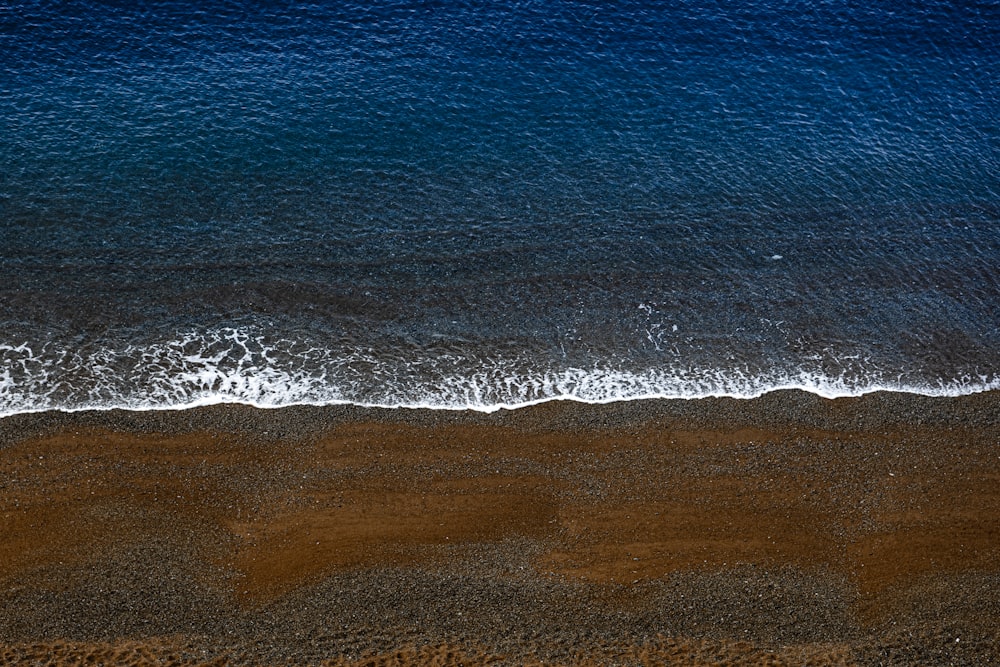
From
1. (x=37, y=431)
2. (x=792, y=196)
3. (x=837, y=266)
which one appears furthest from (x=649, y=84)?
(x=37, y=431)

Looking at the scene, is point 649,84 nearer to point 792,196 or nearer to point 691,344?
point 792,196

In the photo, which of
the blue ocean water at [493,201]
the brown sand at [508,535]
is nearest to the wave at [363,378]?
the blue ocean water at [493,201]

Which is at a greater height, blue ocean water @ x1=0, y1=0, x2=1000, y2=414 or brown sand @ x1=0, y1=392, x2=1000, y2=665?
blue ocean water @ x1=0, y1=0, x2=1000, y2=414

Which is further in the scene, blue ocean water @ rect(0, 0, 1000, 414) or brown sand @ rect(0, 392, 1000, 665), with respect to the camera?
blue ocean water @ rect(0, 0, 1000, 414)

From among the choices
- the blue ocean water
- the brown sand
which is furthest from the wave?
the brown sand

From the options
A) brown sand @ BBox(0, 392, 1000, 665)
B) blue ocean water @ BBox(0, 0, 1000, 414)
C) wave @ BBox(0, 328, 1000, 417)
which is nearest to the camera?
brown sand @ BBox(0, 392, 1000, 665)

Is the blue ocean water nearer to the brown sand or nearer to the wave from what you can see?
the wave
